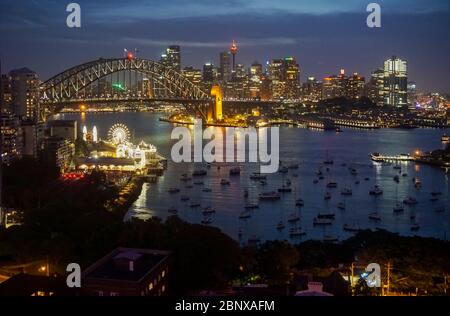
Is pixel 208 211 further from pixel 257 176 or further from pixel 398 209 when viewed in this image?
pixel 257 176

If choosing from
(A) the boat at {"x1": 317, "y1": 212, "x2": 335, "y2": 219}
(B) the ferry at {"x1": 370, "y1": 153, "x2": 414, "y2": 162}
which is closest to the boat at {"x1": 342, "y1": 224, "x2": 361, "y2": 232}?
(A) the boat at {"x1": 317, "y1": 212, "x2": 335, "y2": 219}

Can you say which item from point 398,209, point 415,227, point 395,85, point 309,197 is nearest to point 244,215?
point 309,197

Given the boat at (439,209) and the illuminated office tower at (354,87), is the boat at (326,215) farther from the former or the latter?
the illuminated office tower at (354,87)

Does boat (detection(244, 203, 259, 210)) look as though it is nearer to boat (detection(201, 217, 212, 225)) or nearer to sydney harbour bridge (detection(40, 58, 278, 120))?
boat (detection(201, 217, 212, 225))

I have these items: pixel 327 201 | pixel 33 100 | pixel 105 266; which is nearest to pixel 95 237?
pixel 105 266
